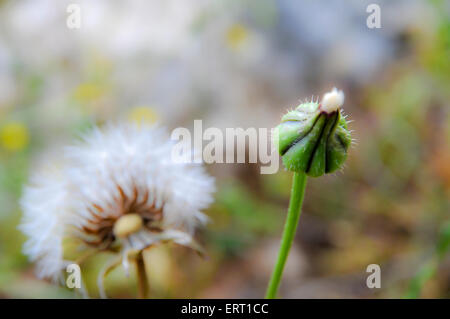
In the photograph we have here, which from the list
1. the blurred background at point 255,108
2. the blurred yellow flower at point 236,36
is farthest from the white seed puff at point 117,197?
the blurred yellow flower at point 236,36

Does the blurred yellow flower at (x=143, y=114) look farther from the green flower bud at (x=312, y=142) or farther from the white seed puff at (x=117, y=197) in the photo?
the green flower bud at (x=312, y=142)

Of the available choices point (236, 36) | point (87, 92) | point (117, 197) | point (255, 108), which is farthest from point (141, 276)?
point (236, 36)

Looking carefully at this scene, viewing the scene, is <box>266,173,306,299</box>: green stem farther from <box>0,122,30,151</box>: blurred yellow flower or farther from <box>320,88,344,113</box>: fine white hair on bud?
<box>0,122,30,151</box>: blurred yellow flower

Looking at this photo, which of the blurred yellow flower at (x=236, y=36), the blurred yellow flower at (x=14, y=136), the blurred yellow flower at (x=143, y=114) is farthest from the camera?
the blurred yellow flower at (x=236, y=36)

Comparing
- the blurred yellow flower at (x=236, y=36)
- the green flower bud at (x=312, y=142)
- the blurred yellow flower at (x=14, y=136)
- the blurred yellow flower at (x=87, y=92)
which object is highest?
the blurred yellow flower at (x=236, y=36)

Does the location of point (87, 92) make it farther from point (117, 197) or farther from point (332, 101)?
point (332, 101)
